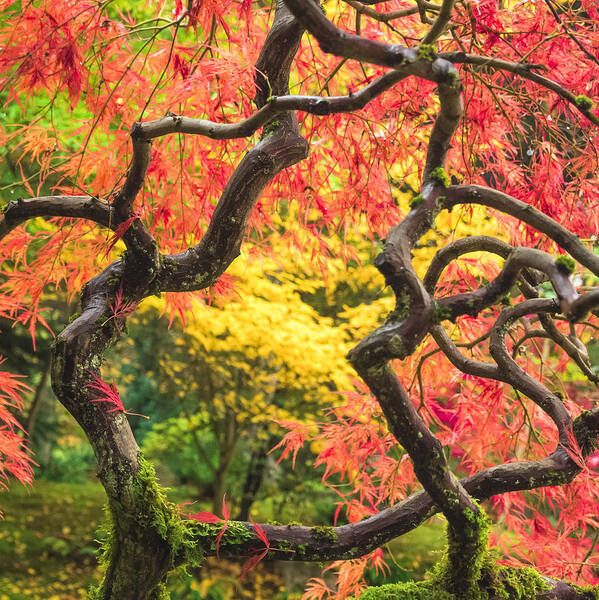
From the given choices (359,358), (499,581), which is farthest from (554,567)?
(359,358)

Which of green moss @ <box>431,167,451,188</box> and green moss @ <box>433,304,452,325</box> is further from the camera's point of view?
green moss @ <box>431,167,451,188</box>

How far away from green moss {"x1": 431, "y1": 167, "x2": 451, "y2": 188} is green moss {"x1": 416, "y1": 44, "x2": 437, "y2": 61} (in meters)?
0.26

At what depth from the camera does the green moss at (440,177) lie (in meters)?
1.34

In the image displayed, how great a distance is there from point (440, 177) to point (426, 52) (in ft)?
0.95

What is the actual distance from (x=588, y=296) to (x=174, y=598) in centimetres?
390

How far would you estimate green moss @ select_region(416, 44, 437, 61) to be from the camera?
1164 millimetres

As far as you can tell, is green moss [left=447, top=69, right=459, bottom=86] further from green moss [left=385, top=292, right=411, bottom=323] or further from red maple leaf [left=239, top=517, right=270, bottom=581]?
red maple leaf [left=239, top=517, right=270, bottom=581]

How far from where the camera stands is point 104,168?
6.66 feet

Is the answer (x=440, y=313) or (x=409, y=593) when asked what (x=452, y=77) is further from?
(x=409, y=593)

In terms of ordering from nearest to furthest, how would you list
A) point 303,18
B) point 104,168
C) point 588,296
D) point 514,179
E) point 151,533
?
point 588,296, point 303,18, point 151,533, point 104,168, point 514,179

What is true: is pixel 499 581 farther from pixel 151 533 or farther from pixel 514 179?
pixel 514 179

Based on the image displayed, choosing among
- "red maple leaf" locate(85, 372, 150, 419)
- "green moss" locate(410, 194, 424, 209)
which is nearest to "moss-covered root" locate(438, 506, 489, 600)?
"green moss" locate(410, 194, 424, 209)

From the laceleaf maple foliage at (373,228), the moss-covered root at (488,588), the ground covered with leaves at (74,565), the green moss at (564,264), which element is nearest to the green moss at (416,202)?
the laceleaf maple foliage at (373,228)

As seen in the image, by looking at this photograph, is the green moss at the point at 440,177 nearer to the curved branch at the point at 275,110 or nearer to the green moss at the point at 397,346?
A: the curved branch at the point at 275,110
